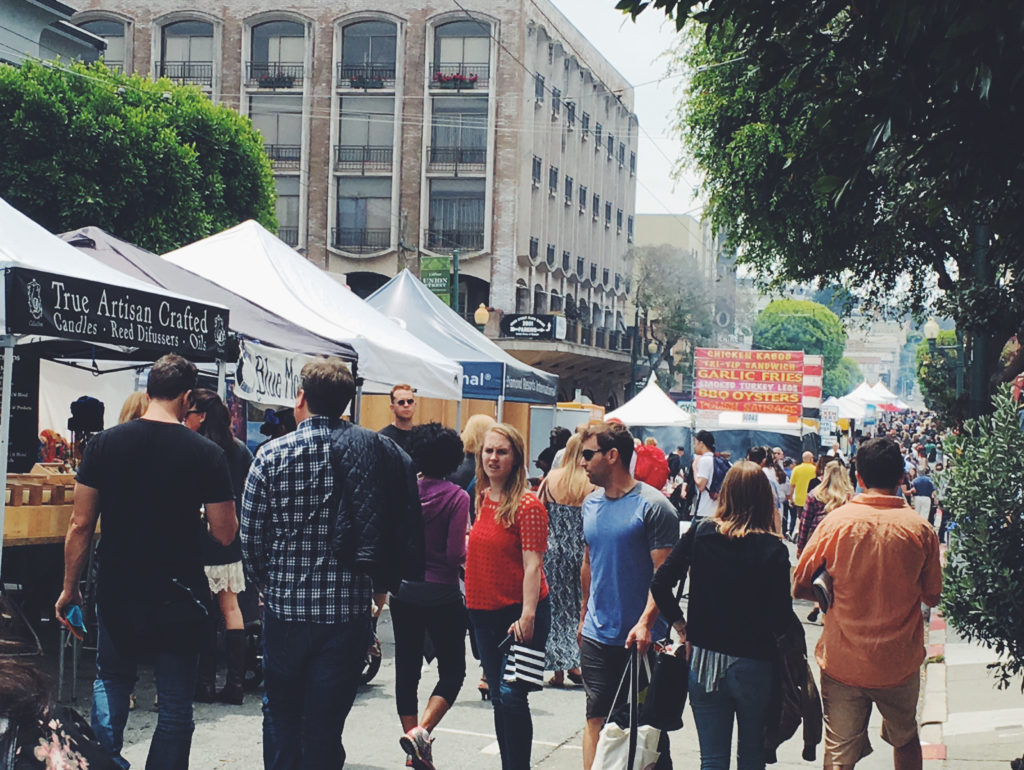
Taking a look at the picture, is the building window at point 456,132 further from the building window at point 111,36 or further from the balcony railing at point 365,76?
the building window at point 111,36

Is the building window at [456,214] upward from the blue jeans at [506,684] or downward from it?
upward

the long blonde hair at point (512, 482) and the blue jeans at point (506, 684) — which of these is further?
the long blonde hair at point (512, 482)

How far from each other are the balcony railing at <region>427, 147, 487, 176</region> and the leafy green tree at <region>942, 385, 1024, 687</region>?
39.9 metres

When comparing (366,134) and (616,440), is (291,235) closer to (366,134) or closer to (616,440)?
(366,134)

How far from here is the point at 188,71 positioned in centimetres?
4688

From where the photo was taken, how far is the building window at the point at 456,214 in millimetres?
45781

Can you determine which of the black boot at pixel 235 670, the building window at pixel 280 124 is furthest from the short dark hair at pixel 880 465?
the building window at pixel 280 124

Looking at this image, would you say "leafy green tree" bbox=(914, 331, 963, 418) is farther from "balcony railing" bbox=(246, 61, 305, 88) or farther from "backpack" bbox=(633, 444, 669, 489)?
"backpack" bbox=(633, 444, 669, 489)

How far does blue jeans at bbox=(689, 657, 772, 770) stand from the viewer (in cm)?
509

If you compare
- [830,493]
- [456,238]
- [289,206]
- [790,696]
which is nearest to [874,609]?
[790,696]

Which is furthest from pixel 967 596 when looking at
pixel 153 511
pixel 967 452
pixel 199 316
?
pixel 199 316

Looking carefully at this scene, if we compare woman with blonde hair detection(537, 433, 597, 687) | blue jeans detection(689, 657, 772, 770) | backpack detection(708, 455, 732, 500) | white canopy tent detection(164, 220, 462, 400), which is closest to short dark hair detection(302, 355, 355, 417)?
blue jeans detection(689, 657, 772, 770)

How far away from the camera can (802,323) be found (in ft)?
360

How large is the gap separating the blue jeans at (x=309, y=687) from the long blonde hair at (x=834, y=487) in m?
7.89
